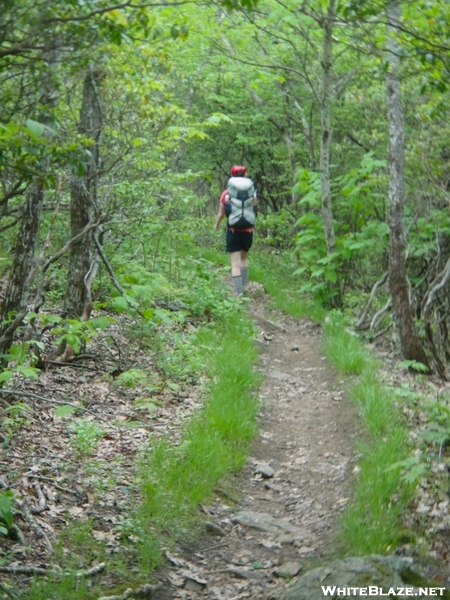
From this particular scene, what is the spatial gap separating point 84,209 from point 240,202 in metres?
4.37

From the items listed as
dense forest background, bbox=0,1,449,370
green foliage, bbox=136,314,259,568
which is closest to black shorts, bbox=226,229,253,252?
dense forest background, bbox=0,1,449,370

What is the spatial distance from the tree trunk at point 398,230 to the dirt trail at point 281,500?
4.28 ft

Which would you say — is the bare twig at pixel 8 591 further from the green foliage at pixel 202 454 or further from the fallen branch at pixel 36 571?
the green foliage at pixel 202 454

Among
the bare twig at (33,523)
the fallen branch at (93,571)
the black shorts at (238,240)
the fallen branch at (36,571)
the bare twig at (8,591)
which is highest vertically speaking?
the bare twig at (8,591)

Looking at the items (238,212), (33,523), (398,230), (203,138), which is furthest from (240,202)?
(33,523)

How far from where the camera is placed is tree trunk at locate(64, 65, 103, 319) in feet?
24.2

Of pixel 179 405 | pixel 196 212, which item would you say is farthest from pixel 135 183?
pixel 196 212

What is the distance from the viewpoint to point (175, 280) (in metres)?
11.3

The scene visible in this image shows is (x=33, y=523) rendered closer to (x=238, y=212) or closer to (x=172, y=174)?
(x=172, y=174)

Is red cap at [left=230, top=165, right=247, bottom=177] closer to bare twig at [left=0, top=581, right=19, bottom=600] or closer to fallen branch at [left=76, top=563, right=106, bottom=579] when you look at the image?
fallen branch at [left=76, top=563, right=106, bottom=579]

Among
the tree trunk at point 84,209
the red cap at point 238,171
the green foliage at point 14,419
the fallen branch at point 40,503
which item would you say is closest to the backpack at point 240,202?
the red cap at point 238,171

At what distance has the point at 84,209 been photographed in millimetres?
7859

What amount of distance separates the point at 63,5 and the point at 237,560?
12.6 feet

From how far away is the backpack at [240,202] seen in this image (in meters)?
11.6
